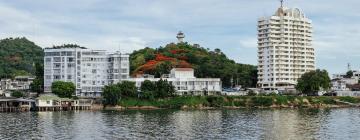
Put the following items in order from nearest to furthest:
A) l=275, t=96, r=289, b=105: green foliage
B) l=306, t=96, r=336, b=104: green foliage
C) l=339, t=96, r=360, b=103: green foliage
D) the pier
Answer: the pier
l=275, t=96, r=289, b=105: green foliage
l=306, t=96, r=336, b=104: green foliage
l=339, t=96, r=360, b=103: green foliage

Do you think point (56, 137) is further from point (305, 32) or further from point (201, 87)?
point (305, 32)

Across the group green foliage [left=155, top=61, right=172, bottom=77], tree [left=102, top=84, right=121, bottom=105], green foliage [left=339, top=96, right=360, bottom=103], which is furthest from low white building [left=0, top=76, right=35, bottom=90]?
green foliage [left=339, top=96, right=360, bottom=103]

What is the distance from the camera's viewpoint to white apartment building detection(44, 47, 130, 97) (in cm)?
12319

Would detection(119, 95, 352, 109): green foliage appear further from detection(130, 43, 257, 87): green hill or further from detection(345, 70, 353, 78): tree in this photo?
detection(345, 70, 353, 78): tree

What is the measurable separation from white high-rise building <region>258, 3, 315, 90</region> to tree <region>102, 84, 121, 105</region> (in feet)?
166

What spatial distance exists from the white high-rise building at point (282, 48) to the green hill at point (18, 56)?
69523mm

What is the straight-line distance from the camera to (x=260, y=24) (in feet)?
497

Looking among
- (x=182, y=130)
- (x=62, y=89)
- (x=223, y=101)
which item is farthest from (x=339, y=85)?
(x=182, y=130)

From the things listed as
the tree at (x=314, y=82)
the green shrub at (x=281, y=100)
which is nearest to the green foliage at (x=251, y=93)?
the green shrub at (x=281, y=100)

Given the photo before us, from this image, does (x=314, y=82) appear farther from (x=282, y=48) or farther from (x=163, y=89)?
(x=163, y=89)

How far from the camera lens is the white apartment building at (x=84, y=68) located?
123m

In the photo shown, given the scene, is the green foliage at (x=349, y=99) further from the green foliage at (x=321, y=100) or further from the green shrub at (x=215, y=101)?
the green shrub at (x=215, y=101)

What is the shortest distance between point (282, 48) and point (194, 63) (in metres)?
24.1

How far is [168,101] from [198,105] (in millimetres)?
6077
